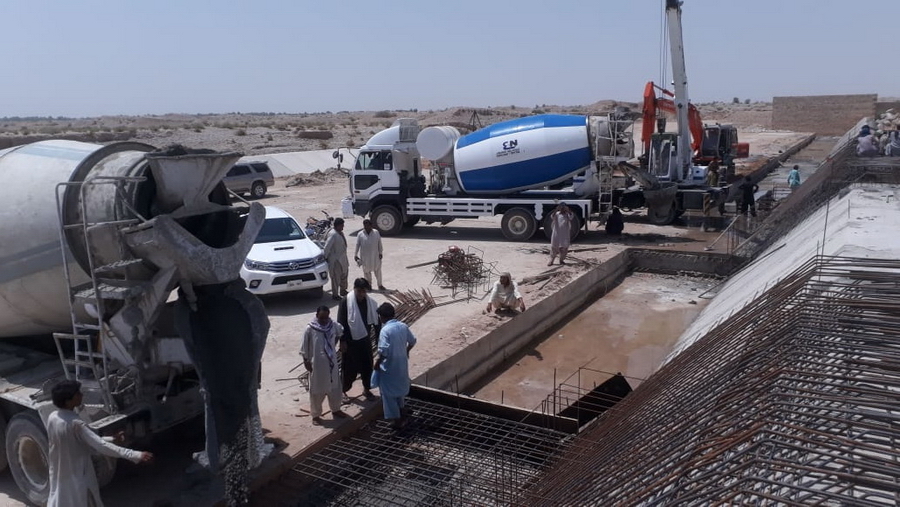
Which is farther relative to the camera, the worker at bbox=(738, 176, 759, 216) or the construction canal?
the worker at bbox=(738, 176, 759, 216)

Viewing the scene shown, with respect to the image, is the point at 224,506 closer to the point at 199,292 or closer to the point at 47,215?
the point at 199,292

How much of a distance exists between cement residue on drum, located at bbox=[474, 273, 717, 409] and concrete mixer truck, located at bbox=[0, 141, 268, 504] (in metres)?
4.78

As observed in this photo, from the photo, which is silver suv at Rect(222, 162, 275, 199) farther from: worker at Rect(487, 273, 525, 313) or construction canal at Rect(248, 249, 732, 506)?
worker at Rect(487, 273, 525, 313)

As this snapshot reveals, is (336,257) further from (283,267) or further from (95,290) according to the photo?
(95,290)

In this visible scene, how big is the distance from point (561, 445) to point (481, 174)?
13341 mm

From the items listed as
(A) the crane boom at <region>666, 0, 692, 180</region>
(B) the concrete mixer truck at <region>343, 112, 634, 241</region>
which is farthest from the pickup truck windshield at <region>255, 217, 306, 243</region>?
(A) the crane boom at <region>666, 0, 692, 180</region>

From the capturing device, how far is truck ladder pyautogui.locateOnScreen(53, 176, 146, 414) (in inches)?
236

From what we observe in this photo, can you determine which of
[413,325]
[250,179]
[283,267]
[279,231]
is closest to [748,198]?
[413,325]

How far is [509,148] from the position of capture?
19.4 m

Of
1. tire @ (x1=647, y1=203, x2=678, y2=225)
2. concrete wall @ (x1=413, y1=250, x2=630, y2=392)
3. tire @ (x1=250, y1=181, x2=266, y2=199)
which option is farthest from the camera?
tire @ (x1=250, y1=181, x2=266, y2=199)

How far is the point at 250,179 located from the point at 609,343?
69.0ft

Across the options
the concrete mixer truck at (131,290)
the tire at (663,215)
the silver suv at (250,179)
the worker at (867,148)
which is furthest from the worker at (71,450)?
the silver suv at (250,179)

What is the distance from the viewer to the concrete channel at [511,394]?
22.0ft

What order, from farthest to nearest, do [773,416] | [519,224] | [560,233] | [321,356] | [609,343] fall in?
[519,224] < [560,233] < [609,343] < [321,356] < [773,416]
